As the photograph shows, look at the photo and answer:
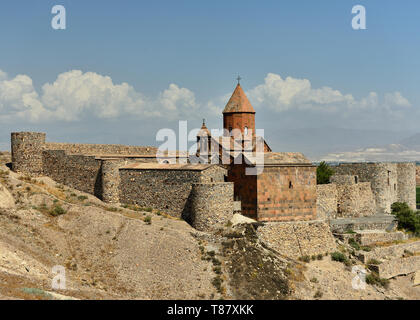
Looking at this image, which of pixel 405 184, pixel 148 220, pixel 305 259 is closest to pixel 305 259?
pixel 305 259

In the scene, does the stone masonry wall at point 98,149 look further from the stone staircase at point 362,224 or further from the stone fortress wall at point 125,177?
the stone staircase at point 362,224

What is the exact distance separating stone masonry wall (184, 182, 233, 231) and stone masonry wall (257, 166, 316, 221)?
216cm

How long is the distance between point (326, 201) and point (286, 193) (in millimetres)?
7059

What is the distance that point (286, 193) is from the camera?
84.0 ft

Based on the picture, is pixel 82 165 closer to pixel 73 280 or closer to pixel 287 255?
pixel 73 280

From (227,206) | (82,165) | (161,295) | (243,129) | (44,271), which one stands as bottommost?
(161,295)

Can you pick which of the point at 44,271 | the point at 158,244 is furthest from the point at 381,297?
the point at 44,271

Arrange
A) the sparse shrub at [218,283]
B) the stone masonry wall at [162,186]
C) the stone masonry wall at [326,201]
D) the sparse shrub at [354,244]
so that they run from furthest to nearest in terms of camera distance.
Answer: the stone masonry wall at [326,201]
the sparse shrub at [354,244]
the stone masonry wall at [162,186]
the sparse shrub at [218,283]

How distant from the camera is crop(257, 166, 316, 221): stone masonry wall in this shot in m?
24.9

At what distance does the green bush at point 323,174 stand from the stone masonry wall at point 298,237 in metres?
10.8

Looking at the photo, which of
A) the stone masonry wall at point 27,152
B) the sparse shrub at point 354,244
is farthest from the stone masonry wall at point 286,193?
the stone masonry wall at point 27,152

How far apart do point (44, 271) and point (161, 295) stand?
15.4 feet

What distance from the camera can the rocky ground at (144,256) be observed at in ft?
62.0

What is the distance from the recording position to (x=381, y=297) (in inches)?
920
